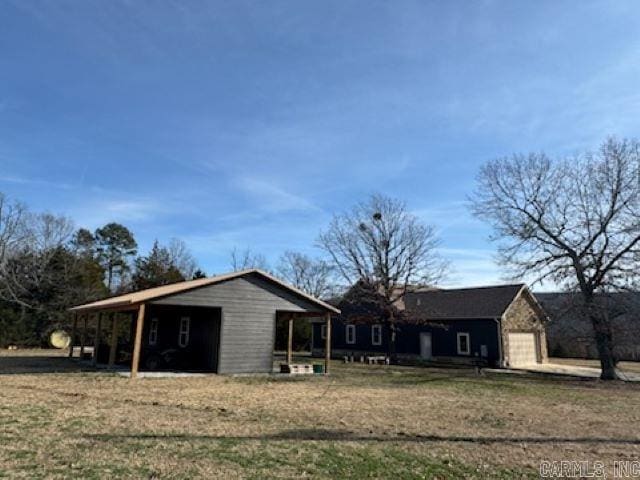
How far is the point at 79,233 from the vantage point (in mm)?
47969

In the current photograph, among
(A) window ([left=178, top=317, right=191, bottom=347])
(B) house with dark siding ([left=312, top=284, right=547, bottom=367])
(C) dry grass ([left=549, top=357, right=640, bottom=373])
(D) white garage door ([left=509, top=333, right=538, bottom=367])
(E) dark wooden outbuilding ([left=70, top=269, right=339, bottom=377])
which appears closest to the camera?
(E) dark wooden outbuilding ([left=70, top=269, right=339, bottom=377])

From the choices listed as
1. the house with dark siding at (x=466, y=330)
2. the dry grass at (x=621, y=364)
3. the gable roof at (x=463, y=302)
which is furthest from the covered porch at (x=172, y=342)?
the dry grass at (x=621, y=364)

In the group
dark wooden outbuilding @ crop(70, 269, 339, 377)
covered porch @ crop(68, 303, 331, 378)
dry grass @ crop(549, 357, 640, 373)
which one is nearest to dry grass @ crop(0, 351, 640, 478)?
dark wooden outbuilding @ crop(70, 269, 339, 377)

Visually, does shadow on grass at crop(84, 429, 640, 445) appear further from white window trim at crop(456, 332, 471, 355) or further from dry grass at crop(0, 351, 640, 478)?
white window trim at crop(456, 332, 471, 355)

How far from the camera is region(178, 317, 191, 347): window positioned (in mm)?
21469

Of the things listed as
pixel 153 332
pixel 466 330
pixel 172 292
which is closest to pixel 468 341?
pixel 466 330

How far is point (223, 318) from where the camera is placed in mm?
18562

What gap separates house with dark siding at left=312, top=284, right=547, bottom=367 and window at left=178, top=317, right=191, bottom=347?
1346cm

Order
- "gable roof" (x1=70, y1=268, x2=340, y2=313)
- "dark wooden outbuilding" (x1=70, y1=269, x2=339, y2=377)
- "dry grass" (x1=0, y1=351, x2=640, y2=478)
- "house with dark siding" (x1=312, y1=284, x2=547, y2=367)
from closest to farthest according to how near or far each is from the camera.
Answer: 1. "dry grass" (x1=0, y1=351, x2=640, y2=478)
2. "gable roof" (x1=70, y1=268, x2=340, y2=313)
3. "dark wooden outbuilding" (x1=70, y1=269, x2=339, y2=377)
4. "house with dark siding" (x1=312, y1=284, x2=547, y2=367)

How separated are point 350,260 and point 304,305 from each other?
35.6 ft

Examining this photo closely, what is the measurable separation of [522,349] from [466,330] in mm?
3717

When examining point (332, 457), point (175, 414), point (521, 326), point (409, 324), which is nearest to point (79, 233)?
point (409, 324)

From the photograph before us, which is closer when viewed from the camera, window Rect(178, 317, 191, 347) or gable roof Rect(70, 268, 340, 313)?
gable roof Rect(70, 268, 340, 313)

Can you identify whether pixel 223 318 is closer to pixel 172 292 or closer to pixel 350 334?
pixel 172 292
